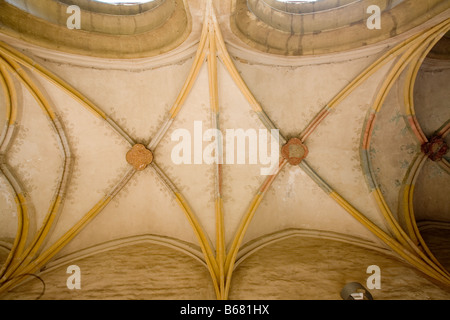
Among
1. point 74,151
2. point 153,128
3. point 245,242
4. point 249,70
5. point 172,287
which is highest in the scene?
point 249,70

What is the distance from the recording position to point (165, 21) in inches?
221

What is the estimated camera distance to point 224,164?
705 cm

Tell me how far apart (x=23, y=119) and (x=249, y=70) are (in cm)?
574

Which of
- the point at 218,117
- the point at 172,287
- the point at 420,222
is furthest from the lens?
the point at 420,222

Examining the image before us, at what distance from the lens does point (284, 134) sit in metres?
7.13

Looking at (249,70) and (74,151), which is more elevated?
(249,70)

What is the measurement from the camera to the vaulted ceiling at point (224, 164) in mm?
5391

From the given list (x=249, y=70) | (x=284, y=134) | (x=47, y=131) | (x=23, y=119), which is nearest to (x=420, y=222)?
(x=284, y=134)

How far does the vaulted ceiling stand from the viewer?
17.7 feet

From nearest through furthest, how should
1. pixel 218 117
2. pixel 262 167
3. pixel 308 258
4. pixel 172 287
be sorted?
1. pixel 172 287
2. pixel 308 258
3. pixel 218 117
4. pixel 262 167

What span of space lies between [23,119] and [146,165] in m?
3.13

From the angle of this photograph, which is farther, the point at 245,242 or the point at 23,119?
the point at 245,242

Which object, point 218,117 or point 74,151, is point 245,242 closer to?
point 218,117

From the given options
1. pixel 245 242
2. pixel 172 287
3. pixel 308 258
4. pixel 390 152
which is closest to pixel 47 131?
pixel 172 287
